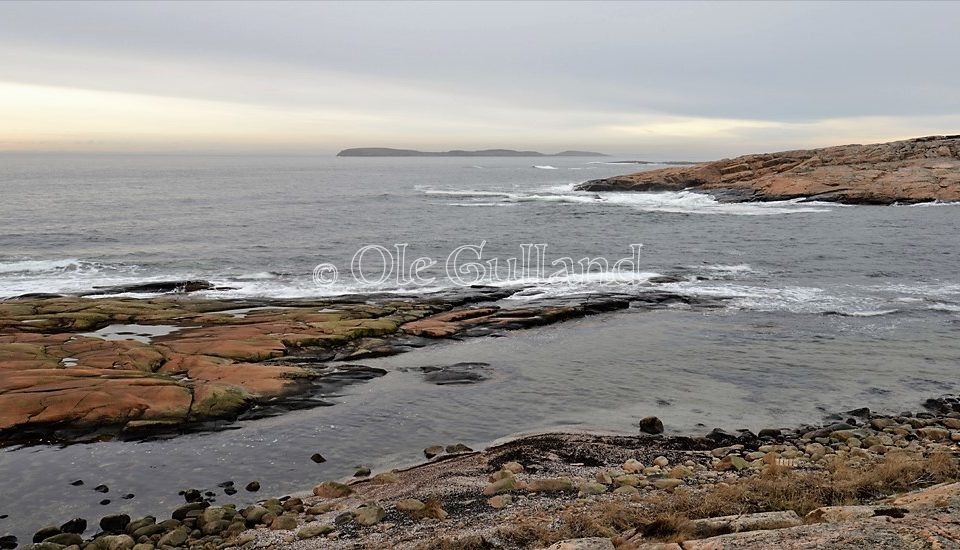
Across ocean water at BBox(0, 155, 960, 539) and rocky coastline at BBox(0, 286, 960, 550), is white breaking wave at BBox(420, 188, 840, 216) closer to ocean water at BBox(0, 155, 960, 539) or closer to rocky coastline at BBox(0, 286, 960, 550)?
ocean water at BBox(0, 155, 960, 539)

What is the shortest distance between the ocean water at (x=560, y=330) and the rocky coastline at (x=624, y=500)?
112 centimetres

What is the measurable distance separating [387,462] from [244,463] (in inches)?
110

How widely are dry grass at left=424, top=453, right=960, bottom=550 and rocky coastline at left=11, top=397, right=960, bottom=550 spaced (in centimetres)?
3

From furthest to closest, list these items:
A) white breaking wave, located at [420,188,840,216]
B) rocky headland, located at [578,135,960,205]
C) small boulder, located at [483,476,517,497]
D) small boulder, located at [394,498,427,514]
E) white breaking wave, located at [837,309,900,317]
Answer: rocky headland, located at [578,135,960,205] → white breaking wave, located at [420,188,840,216] → white breaking wave, located at [837,309,900,317] → small boulder, located at [483,476,517,497] → small boulder, located at [394,498,427,514]

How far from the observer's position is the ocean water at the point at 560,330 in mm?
13461

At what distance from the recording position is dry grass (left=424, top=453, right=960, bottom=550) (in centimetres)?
844

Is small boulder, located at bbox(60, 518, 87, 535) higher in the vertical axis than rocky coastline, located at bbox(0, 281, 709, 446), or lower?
lower

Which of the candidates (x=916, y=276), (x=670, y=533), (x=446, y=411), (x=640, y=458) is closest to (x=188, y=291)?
(x=446, y=411)

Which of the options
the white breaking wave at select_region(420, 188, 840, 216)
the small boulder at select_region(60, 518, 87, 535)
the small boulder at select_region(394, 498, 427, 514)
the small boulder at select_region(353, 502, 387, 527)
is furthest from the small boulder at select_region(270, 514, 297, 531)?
the white breaking wave at select_region(420, 188, 840, 216)

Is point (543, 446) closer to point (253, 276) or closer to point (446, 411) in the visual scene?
point (446, 411)

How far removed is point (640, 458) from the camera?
41.7ft

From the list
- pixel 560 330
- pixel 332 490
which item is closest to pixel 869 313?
pixel 560 330

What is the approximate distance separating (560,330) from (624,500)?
13.8m

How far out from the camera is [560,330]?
77.9ft
